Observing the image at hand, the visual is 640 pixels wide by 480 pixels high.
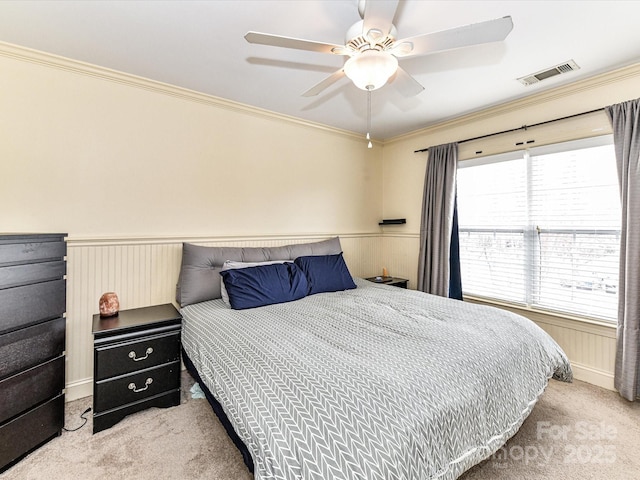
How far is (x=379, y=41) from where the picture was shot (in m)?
1.47

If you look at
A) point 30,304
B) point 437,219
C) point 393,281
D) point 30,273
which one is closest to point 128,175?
point 30,273

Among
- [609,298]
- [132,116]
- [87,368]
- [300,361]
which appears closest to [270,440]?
[300,361]

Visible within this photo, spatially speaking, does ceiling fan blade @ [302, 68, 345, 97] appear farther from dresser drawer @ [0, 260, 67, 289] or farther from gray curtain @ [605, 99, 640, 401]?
gray curtain @ [605, 99, 640, 401]

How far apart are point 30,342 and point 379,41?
252 cm

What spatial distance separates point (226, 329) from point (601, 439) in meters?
2.43

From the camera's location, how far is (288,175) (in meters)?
3.40

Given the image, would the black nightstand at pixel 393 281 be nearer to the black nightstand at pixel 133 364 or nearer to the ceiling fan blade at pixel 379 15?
the black nightstand at pixel 133 364

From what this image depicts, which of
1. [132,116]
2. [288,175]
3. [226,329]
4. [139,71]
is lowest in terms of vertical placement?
[226,329]

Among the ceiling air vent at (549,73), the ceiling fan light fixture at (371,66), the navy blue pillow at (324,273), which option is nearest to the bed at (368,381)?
the navy blue pillow at (324,273)

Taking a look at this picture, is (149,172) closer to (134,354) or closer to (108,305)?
(108,305)

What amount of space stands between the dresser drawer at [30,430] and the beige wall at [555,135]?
11.8ft

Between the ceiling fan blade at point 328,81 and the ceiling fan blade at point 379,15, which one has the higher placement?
the ceiling fan blade at point 379,15

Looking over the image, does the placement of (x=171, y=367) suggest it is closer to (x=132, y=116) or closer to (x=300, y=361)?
(x=300, y=361)

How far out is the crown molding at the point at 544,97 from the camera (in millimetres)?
2312
